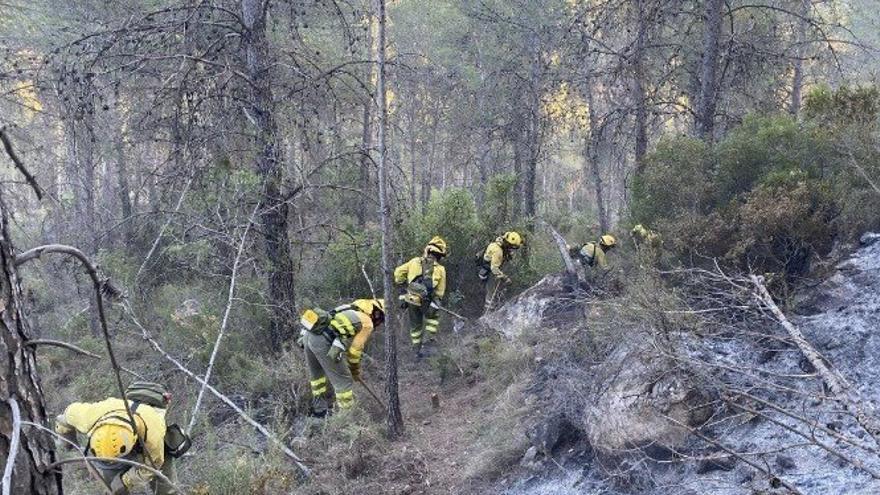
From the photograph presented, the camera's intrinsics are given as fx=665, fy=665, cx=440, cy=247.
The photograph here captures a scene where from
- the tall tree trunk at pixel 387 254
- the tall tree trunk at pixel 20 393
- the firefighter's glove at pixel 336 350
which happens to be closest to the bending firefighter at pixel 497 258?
the firefighter's glove at pixel 336 350

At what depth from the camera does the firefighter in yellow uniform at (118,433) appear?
453cm

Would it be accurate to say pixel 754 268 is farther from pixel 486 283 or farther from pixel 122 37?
pixel 122 37

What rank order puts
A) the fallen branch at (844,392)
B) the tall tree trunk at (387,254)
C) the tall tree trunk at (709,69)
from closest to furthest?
the fallen branch at (844,392), the tall tree trunk at (387,254), the tall tree trunk at (709,69)

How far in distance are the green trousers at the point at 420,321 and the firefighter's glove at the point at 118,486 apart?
17.5ft

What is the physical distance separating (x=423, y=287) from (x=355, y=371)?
2379mm

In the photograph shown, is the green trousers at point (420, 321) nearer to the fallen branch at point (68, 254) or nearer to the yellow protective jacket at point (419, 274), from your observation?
the yellow protective jacket at point (419, 274)

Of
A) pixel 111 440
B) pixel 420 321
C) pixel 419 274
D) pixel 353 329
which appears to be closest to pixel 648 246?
pixel 353 329

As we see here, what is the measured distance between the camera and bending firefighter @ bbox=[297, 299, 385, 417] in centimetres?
757

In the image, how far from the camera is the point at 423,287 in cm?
993

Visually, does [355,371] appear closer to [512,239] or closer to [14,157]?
[512,239]

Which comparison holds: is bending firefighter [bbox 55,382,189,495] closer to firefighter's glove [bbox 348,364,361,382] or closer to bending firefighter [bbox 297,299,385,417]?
bending firefighter [bbox 297,299,385,417]

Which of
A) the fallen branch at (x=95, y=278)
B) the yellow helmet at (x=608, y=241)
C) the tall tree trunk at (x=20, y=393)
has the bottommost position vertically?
the yellow helmet at (x=608, y=241)

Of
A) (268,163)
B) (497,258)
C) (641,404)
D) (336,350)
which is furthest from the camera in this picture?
(497,258)

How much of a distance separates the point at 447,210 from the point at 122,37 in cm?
565
